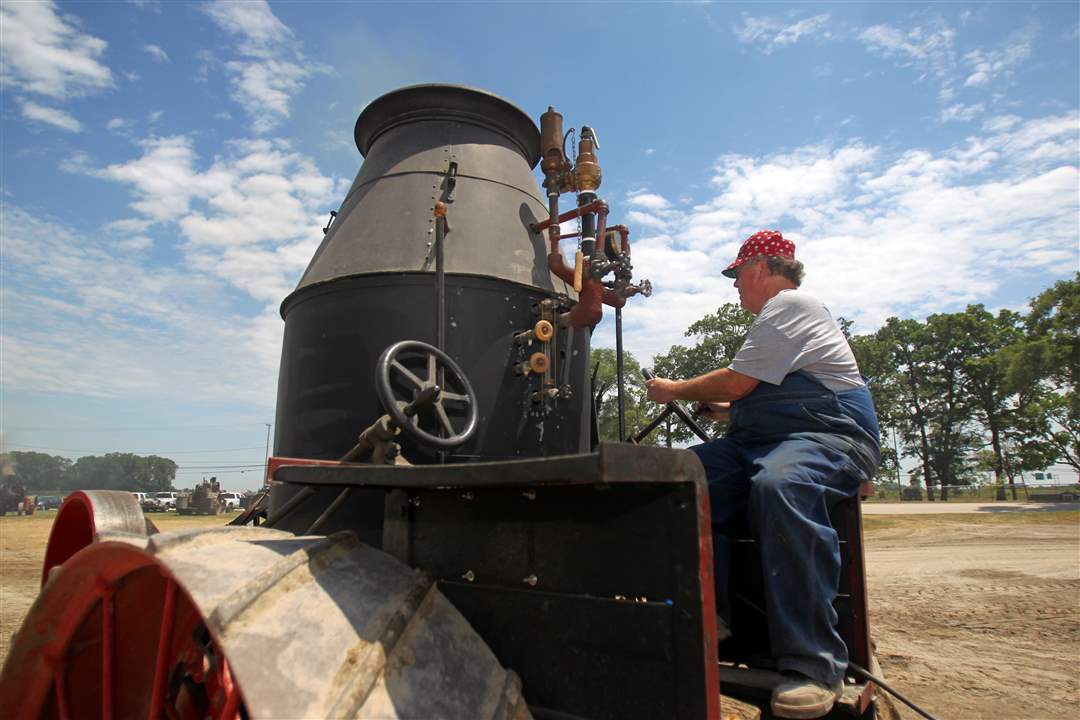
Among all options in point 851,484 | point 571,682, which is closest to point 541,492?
point 571,682

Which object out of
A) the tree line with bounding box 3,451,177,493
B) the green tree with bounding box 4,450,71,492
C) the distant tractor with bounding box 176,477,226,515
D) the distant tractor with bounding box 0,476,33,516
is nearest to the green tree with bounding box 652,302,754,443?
the distant tractor with bounding box 176,477,226,515

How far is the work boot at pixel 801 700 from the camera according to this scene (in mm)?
1650

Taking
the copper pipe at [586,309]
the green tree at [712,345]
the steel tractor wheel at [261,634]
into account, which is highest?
the green tree at [712,345]

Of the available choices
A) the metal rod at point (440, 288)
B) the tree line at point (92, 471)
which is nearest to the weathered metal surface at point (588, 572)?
the metal rod at point (440, 288)

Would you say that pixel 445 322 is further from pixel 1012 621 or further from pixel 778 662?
pixel 1012 621

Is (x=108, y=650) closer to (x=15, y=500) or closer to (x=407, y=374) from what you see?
(x=407, y=374)

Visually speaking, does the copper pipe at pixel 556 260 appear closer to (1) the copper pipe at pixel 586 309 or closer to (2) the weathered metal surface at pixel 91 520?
(1) the copper pipe at pixel 586 309

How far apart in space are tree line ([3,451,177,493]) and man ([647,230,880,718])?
359 feet

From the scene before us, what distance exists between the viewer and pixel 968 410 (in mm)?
41688

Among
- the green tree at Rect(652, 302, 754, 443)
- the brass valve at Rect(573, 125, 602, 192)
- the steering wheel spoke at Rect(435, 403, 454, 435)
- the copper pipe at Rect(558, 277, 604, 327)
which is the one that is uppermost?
the green tree at Rect(652, 302, 754, 443)

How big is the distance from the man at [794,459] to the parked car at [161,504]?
4441 centimetres

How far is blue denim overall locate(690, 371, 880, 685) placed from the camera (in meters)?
1.83

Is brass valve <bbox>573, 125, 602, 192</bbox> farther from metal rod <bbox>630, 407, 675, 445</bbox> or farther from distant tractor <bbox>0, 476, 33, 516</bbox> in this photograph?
distant tractor <bbox>0, 476, 33, 516</bbox>

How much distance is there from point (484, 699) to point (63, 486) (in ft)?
496
